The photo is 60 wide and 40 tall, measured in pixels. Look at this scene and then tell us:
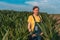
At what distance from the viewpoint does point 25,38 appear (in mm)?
6449

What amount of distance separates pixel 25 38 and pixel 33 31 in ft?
1.68

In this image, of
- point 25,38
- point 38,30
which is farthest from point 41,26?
point 25,38

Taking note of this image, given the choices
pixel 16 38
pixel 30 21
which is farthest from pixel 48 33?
pixel 16 38

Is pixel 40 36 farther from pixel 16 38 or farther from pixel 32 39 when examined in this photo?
pixel 16 38

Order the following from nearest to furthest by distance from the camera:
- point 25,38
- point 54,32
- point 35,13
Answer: point 25,38 → point 35,13 → point 54,32

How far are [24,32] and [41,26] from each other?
0.52 meters

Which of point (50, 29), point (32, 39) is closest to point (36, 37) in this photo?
point (32, 39)

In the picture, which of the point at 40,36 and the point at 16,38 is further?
the point at 40,36

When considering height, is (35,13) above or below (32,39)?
above

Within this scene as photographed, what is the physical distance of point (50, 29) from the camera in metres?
7.36

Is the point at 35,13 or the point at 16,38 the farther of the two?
the point at 35,13

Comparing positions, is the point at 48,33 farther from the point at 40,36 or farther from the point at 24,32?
the point at 24,32

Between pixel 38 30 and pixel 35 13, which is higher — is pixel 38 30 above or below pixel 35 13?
below

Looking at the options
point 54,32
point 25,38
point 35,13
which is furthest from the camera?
point 54,32
